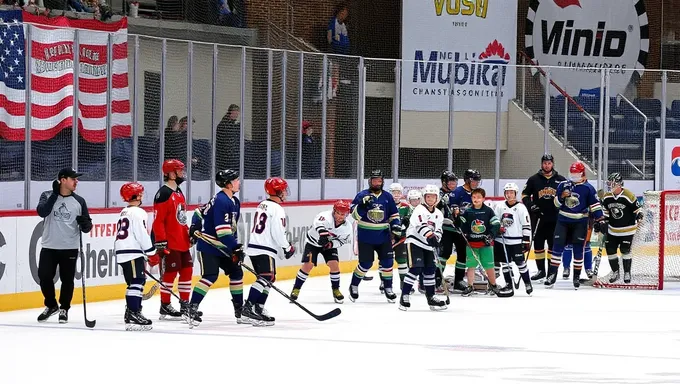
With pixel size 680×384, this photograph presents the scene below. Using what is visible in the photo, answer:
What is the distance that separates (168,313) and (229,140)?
469cm

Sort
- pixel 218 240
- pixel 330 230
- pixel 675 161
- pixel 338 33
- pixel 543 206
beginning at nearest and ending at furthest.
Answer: pixel 218 240, pixel 330 230, pixel 543 206, pixel 675 161, pixel 338 33

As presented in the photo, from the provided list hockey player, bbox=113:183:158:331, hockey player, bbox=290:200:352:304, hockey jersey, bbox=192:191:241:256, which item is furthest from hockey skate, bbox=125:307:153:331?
hockey player, bbox=290:200:352:304

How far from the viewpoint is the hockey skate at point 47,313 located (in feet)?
37.9

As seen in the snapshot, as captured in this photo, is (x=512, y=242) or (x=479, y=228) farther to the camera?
(x=512, y=242)

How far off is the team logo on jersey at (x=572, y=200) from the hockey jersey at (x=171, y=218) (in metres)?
5.40

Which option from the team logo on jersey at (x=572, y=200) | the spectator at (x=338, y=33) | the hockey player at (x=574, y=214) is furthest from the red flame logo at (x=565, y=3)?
the team logo on jersey at (x=572, y=200)

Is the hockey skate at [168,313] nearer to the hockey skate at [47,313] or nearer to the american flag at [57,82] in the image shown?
the hockey skate at [47,313]

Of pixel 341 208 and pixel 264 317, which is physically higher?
pixel 341 208

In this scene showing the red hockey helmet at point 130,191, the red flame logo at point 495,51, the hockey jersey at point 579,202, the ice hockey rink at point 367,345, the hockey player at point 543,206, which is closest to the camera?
the ice hockey rink at point 367,345

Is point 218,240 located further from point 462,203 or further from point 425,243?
point 462,203

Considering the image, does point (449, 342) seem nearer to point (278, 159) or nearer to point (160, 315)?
point (160, 315)

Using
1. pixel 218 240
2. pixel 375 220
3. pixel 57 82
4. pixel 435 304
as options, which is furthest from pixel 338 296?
pixel 57 82

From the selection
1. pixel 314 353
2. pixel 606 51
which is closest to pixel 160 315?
pixel 314 353

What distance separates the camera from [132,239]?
433 inches
